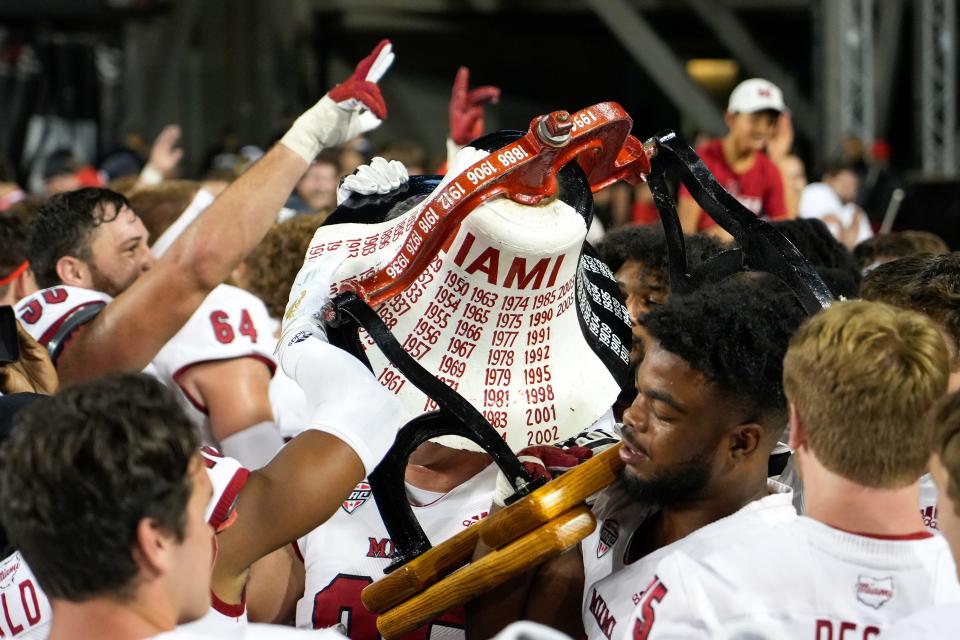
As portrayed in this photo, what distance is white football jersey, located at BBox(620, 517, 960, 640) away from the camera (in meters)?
1.70

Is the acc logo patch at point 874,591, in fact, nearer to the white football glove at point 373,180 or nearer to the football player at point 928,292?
the football player at point 928,292

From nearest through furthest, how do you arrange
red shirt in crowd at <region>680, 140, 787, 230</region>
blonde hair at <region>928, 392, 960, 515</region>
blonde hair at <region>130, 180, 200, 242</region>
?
1. blonde hair at <region>928, 392, 960, 515</region>
2. blonde hair at <region>130, 180, 200, 242</region>
3. red shirt in crowd at <region>680, 140, 787, 230</region>

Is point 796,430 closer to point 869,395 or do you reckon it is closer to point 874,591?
point 869,395

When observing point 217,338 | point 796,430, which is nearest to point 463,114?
point 217,338

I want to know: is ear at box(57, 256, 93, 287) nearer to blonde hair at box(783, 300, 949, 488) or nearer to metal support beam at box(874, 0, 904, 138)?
blonde hair at box(783, 300, 949, 488)

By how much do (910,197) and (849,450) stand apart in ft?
21.2

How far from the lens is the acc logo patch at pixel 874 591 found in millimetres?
1713

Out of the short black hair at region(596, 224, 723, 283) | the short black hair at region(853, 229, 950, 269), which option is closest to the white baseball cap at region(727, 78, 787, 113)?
the short black hair at region(853, 229, 950, 269)

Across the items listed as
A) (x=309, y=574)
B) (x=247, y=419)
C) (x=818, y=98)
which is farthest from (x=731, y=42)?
(x=309, y=574)

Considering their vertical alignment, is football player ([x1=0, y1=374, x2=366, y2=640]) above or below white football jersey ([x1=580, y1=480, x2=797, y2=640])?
above

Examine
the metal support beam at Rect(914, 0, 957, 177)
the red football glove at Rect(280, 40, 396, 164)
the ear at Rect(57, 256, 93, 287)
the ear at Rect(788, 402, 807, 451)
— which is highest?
the red football glove at Rect(280, 40, 396, 164)

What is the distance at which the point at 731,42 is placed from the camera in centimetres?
1253

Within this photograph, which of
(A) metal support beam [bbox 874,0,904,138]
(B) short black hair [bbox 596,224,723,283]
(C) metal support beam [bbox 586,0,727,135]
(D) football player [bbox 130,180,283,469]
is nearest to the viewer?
(B) short black hair [bbox 596,224,723,283]

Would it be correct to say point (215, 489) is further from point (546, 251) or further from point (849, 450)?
point (849, 450)
